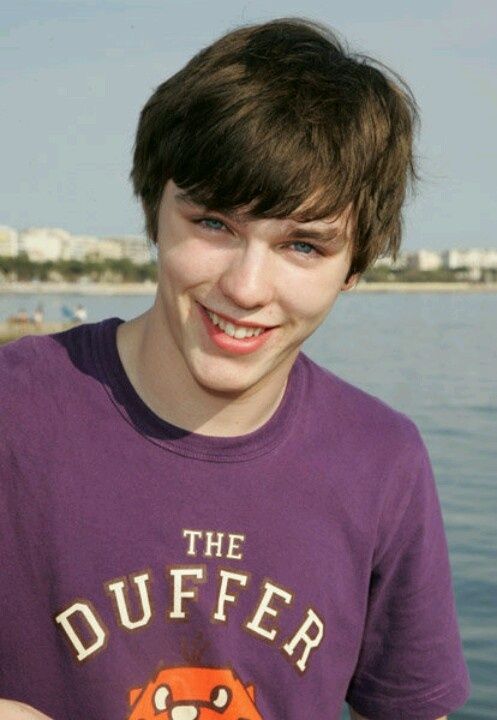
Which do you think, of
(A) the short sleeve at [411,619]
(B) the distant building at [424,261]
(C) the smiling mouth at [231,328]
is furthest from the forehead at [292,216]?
(B) the distant building at [424,261]

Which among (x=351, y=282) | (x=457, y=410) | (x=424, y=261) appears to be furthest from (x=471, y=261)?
(x=351, y=282)

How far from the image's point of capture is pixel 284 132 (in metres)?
2.35

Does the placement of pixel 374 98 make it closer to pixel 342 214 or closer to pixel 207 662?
pixel 342 214

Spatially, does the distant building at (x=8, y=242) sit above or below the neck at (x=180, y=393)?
below

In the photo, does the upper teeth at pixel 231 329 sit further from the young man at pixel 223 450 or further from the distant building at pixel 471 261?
the distant building at pixel 471 261

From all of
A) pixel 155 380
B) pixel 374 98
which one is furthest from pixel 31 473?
pixel 374 98

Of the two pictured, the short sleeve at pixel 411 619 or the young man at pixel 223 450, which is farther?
the short sleeve at pixel 411 619

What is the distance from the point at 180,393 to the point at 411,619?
0.58 m

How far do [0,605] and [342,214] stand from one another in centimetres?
85

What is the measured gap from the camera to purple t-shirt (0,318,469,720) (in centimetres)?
245

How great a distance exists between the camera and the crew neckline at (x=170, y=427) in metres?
2.50

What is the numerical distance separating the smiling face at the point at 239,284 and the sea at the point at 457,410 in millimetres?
6927

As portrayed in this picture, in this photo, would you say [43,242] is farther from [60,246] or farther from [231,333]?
[231,333]

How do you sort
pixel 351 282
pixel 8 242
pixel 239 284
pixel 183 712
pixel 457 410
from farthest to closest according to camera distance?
pixel 8 242, pixel 457 410, pixel 351 282, pixel 183 712, pixel 239 284
